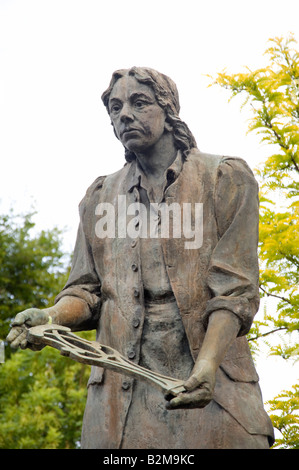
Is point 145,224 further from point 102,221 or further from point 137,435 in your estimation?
point 137,435

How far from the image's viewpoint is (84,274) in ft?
23.4

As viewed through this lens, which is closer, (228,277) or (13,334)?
(13,334)

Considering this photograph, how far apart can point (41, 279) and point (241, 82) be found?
522 inches

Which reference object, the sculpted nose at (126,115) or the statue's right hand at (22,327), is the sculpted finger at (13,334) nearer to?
the statue's right hand at (22,327)

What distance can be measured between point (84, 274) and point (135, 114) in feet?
4.03

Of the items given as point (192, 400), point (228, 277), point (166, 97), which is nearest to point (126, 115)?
point (166, 97)

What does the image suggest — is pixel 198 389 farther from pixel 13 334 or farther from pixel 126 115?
pixel 126 115

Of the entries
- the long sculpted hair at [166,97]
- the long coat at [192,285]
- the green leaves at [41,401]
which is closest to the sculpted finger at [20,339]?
the long coat at [192,285]

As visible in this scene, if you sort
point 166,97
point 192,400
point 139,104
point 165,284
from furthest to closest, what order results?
point 166,97 → point 139,104 → point 165,284 → point 192,400

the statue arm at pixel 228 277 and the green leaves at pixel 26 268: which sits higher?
the green leaves at pixel 26 268

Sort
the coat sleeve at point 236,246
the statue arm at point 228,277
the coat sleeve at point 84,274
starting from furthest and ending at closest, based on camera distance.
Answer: the coat sleeve at point 84,274
the coat sleeve at point 236,246
the statue arm at point 228,277

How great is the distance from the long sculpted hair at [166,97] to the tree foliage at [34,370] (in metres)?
13.5

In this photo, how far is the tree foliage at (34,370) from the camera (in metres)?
20.5

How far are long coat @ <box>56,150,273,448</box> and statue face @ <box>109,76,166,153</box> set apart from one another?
1.09 ft
